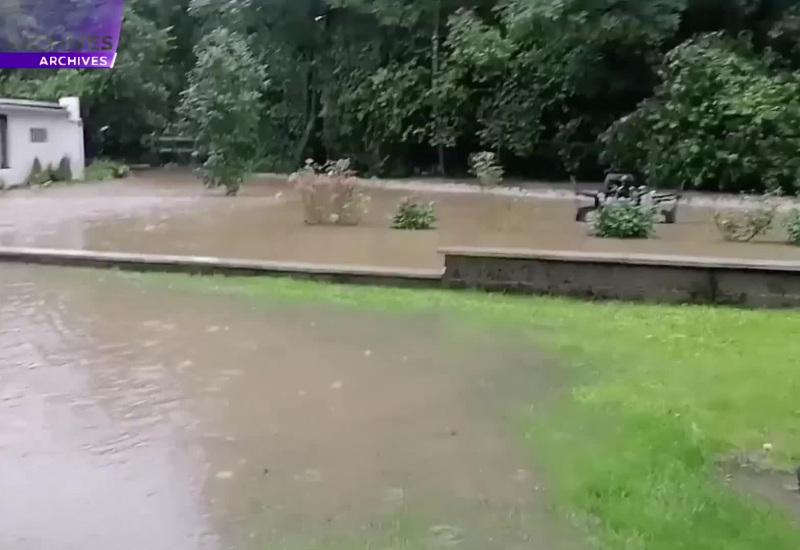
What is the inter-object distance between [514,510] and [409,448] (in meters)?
0.88

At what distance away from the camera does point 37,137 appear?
85.3 ft

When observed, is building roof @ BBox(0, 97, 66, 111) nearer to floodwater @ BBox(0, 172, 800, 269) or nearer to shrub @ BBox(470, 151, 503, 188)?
floodwater @ BBox(0, 172, 800, 269)

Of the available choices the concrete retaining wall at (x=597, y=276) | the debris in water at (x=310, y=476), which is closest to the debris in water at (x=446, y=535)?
the debris in water at (x=310, y=476)

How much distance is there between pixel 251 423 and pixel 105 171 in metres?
24.2

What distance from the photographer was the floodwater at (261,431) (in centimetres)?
379

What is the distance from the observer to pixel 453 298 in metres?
8.25

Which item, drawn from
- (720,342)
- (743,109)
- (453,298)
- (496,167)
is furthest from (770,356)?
(496,167)

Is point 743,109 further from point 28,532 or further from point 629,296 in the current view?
point 28,532

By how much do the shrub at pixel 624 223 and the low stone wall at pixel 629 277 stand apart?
436 centimetres

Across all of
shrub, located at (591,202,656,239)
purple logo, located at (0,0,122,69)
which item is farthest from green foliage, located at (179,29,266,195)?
shrub, located at (591,202,656,239)

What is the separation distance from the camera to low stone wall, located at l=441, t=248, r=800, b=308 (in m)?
7.95

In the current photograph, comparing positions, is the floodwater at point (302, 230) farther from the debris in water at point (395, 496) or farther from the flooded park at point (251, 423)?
the debris in water at point (395, 496)

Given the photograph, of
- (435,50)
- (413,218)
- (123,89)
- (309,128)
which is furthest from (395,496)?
(123,89)

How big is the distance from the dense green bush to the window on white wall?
49.0ft
